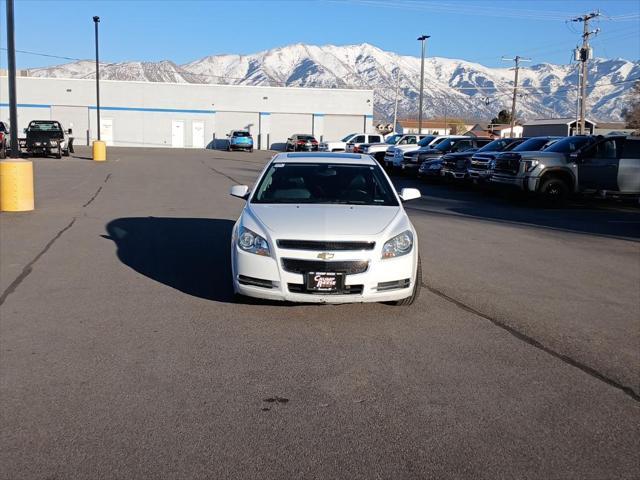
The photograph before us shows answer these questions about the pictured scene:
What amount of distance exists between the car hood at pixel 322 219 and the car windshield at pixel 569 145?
14136 mm

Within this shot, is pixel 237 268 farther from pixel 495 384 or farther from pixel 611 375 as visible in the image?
pixel 611 375

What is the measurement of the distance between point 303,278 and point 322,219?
29.5 inches

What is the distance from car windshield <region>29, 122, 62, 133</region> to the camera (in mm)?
40459

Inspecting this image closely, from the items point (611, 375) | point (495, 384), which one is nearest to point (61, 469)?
point (495, 384)

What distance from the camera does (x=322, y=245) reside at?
22.0 feet

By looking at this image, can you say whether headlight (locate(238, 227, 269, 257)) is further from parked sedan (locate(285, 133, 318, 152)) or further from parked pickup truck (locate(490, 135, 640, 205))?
parked sedan (locate(285, 133, 318, 152))

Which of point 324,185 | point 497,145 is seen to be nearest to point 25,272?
point 324,185

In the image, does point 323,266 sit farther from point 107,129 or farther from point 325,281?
point 107,129

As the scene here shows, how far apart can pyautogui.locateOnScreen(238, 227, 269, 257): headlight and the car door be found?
583 inches

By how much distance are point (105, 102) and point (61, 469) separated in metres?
70.8

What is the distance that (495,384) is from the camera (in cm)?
535

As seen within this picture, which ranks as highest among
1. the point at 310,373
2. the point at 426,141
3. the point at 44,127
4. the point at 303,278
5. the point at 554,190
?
the point at 44,127

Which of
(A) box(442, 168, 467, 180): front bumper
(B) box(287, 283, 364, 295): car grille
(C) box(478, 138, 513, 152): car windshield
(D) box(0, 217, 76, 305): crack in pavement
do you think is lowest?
(D) box(0, 217, 76, 305): crack in pavement

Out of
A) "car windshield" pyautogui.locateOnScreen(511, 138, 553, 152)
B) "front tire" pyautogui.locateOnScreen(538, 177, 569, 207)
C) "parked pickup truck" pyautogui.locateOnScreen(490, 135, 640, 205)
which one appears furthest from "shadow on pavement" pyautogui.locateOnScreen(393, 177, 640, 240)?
"car windshield" pyautogui.locateOnScreen(511, 138, 553, 152)
